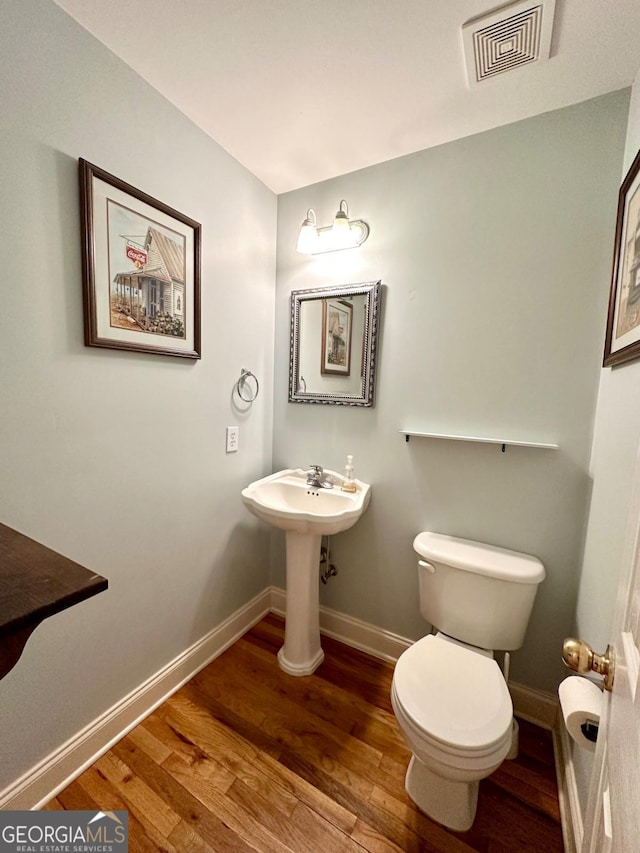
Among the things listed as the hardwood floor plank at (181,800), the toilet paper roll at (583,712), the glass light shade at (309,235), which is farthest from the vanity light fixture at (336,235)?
the hardwood floor plank at (181,800)

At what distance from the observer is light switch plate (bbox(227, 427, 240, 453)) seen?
67.6 inches

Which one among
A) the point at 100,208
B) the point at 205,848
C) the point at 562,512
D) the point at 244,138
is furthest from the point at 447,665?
the point at 244,138

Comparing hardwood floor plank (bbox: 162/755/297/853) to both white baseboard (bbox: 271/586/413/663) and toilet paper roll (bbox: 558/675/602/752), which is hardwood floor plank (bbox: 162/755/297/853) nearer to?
white baseboard (bbox: 271/586/413/663)

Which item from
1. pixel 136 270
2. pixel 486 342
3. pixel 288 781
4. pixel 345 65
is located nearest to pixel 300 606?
pixel 288 781

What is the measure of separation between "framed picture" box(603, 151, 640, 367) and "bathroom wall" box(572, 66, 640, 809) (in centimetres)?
6

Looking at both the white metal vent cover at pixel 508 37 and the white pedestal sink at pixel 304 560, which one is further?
the white pedestal sink at pixel 304 560

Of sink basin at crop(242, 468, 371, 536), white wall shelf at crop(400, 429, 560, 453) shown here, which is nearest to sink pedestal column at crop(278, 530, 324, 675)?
sink basin at crop(242, 468, 371, 536)

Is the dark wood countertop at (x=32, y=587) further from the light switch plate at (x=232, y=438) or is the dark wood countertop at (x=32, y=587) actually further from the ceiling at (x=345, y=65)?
the ceiling at (x=345, y=65)

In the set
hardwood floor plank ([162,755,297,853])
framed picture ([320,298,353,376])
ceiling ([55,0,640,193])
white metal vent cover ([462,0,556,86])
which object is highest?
ceiling ([55,0,640,193])

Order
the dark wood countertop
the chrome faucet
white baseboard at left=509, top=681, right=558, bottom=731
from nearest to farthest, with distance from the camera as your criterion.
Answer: the dark wood countertop
white baseboard at left=509, top=681, right=558, bottom=731
the chrome faucet

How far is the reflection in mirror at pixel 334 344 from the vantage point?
5.44ft

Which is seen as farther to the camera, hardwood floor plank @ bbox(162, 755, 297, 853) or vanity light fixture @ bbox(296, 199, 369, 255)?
vanity light fixture @ bbox(296, 199, 369, 255)

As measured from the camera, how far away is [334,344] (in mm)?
1770

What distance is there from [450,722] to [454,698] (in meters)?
0.09
